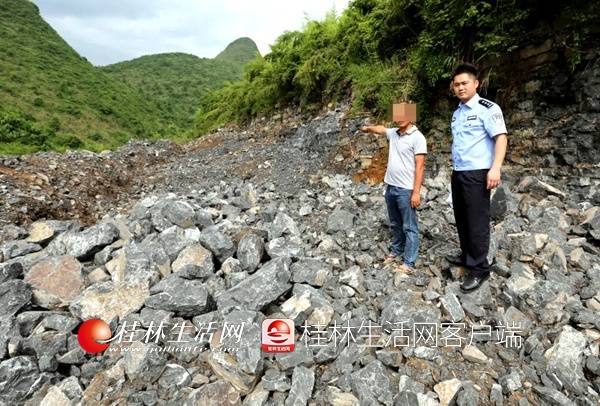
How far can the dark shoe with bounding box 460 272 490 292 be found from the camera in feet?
9.25

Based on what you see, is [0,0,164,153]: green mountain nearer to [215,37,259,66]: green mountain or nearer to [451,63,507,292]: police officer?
[451,63,507,292]: police officer

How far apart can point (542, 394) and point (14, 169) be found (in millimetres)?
9362

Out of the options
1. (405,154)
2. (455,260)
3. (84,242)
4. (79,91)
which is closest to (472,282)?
(455,260)

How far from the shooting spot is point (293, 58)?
399 inches

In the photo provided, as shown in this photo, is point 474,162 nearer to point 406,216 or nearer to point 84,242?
point 406,216

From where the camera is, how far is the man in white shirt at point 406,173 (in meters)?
3.03

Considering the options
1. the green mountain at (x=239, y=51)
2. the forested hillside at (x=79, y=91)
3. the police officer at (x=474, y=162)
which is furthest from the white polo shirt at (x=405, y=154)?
the green mountain at (x=239, y=51)

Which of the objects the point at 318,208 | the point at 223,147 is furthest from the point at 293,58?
the point at 318,208

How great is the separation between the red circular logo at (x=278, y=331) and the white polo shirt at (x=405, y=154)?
1692mm

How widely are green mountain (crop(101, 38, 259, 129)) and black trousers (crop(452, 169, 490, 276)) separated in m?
39.9

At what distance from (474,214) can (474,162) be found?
0.44m

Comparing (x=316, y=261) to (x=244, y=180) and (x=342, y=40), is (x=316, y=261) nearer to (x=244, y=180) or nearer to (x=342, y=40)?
(x=244, y=180)

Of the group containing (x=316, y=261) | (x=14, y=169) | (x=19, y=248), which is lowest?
(x=316, y=261)

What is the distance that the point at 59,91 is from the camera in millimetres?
33438
